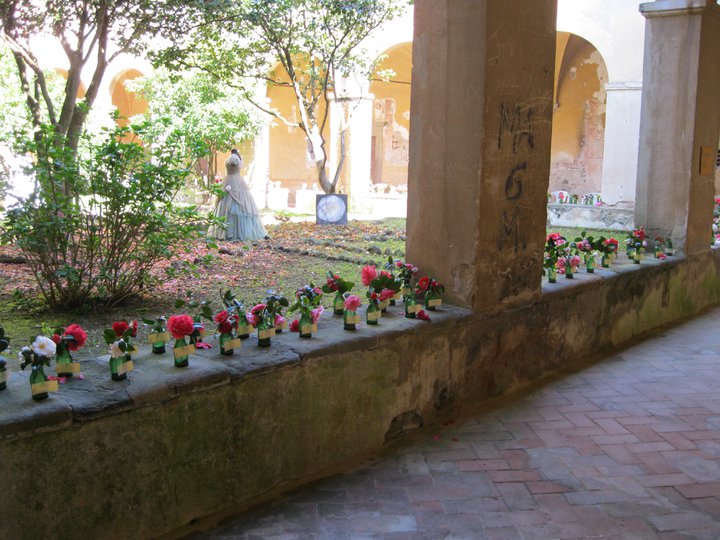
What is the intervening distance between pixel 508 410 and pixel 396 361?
91cm

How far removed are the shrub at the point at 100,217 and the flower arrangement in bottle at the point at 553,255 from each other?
9.44 ft

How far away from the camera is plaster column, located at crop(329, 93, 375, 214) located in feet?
53.3

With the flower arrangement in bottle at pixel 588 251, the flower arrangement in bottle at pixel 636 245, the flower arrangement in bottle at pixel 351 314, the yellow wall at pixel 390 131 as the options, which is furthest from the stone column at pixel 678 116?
the yellow wall at pixel 390 131

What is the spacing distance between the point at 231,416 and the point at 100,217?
3517mm

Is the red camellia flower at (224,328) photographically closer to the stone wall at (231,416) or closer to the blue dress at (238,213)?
the stone wall at (231,416)

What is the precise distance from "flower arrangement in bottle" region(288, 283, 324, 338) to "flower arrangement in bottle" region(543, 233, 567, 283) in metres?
2.02

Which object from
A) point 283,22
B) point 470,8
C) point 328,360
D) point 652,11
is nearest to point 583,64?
point 283,22

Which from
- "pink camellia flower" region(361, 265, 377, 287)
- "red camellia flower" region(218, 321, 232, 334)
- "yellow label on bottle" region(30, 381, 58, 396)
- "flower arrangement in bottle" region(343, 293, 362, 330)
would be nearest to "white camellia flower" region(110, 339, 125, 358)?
"yellow label on bottle" region(30, 381, 58, 396)

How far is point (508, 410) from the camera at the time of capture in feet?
12.6

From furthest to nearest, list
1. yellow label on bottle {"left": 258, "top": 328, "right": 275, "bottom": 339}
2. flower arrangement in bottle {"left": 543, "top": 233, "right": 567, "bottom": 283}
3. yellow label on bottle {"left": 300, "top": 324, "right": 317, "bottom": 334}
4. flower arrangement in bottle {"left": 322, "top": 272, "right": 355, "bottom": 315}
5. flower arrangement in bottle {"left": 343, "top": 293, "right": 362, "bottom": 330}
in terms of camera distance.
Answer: flower arrangement in bottle {"left": 543, "top": 233, "right": 567, "bottom": 283}, flower arrangement in bottle {"left": 322, "top": 272, "right": 355, "bottom": 315}, flower arrangement in bottle {"left": 343, "top": 293, "right": 362, "bottom": 330}, yellow label on bottle {"left": 300, "top": 324, "right": 317, "bottom": 334}, yellow label on bottle {"left": 258, "top": 328, "right": 275, "bottom": 339}

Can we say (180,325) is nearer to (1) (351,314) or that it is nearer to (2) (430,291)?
(1) (351,314)

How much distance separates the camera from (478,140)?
3.63 meters

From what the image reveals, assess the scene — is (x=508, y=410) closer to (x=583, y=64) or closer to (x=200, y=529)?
(x=200, y=529)

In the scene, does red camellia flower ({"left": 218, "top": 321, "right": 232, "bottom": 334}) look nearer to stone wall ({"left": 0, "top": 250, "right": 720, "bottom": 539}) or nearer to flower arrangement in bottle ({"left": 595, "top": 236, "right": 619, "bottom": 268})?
stone wall ({"left": 0, "top": 250, "right": 720, "bottom": 539})
